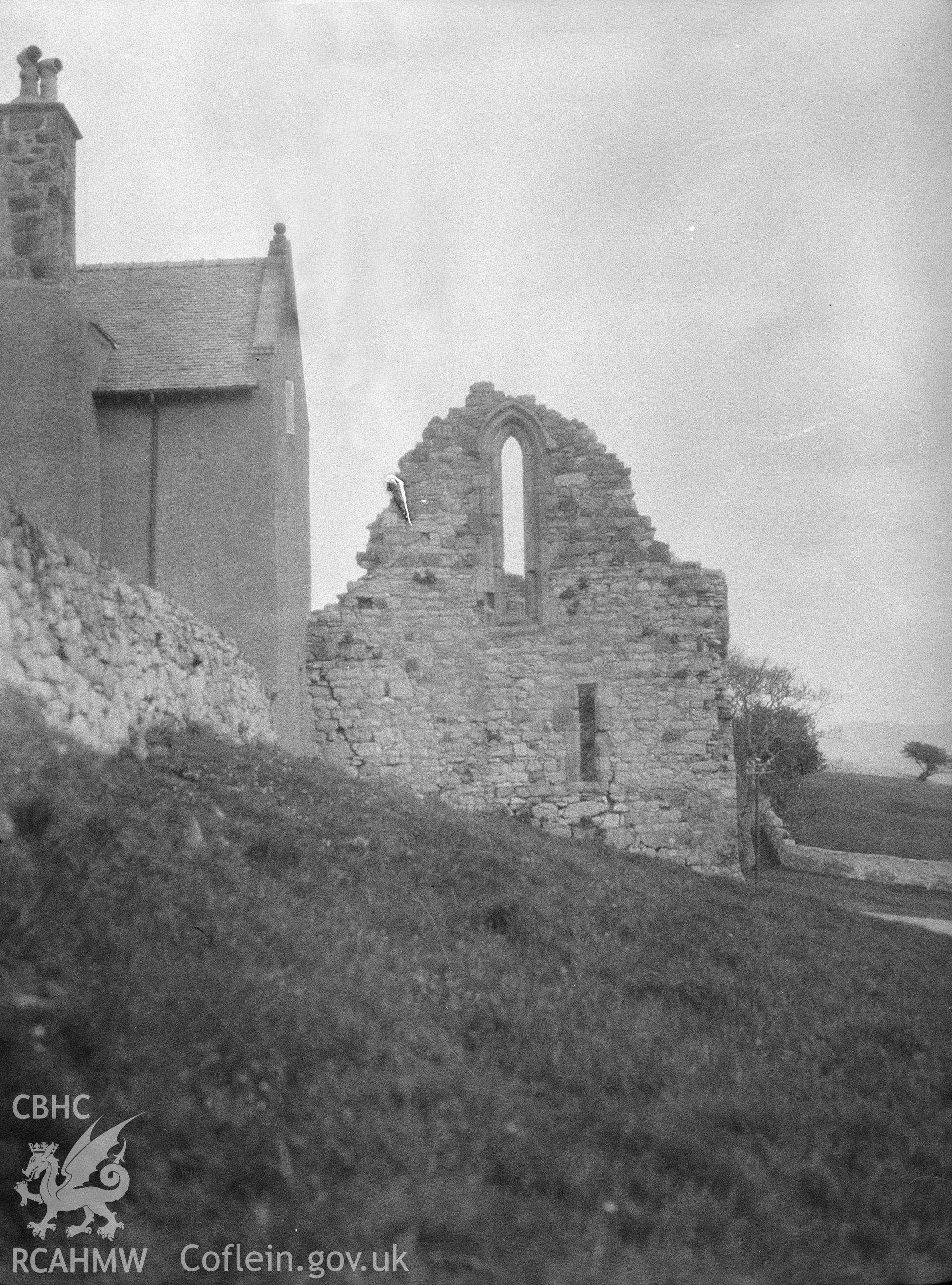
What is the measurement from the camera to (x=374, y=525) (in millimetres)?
16438

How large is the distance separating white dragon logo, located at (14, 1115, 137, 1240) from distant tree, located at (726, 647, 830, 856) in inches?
1024

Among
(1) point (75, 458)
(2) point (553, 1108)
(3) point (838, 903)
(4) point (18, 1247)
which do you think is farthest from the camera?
(3) point (838, 903)

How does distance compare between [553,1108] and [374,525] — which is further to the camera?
[374,525]

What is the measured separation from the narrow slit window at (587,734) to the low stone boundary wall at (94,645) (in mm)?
7151

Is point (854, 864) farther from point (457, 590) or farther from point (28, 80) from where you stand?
point (28, 80)

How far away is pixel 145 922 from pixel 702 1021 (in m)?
3.34

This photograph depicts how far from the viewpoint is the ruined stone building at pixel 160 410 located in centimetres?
1233

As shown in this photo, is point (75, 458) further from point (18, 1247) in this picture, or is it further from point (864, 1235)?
point (864, 1235)

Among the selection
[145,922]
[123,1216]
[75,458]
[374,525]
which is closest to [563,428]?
[374,525]

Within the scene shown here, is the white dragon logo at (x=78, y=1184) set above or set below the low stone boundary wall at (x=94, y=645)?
below

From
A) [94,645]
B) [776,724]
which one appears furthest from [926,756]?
[776,724]

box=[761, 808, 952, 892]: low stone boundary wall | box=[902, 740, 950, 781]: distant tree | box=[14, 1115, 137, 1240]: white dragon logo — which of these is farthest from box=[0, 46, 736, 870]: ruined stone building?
box=[14, 1115, 137, 1240]: white dragon logo

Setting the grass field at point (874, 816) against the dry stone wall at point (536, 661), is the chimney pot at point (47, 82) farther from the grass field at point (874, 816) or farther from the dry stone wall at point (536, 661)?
the grass field at point (874, 816)

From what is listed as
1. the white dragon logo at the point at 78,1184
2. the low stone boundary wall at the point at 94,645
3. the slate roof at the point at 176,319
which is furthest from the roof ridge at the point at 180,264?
the white dragon logo at the point at 78,1184
